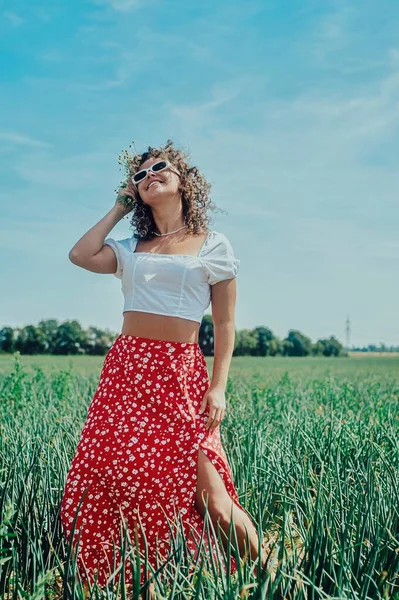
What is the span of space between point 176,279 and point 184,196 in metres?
0.40

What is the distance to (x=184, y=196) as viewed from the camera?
2537mm

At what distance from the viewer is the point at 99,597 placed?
5.44ft

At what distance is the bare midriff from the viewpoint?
2.29 m

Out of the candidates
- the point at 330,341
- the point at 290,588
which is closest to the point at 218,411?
the point at 290,588

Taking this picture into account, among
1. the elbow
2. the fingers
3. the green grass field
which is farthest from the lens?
the elbow

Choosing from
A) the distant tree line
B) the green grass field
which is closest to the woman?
the green grass field

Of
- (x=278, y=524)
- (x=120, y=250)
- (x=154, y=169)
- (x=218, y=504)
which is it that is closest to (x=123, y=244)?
(x=120, y=250)

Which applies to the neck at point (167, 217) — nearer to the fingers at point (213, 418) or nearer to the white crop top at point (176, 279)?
the white crop top at point (176, 279)

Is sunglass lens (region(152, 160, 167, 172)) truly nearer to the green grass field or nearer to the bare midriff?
the bare midriff

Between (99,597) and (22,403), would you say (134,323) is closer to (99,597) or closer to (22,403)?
(99,597)

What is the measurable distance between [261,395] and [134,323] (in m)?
4.29

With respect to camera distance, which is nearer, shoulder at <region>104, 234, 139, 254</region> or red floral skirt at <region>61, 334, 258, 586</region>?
red floral skirt at <region>61, 334, 258, 586</region>

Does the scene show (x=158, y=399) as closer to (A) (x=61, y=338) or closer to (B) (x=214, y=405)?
(B) (x=214, y=405)

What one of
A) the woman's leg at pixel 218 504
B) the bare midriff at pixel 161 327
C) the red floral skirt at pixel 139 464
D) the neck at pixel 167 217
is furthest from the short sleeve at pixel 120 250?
the woman's leg at pixel 218 504
